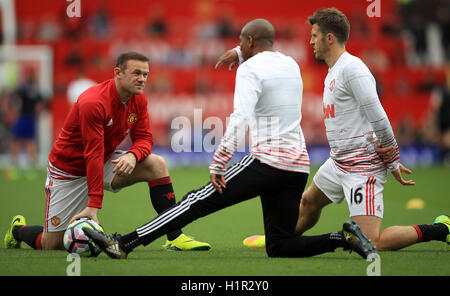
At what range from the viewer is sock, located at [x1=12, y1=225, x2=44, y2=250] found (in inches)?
261

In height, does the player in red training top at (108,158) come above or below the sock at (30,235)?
above

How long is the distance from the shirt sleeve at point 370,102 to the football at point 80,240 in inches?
97.0

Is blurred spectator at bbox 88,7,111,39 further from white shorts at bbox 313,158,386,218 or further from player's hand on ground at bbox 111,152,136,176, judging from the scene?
white shorts at bbox 313,158,386,218

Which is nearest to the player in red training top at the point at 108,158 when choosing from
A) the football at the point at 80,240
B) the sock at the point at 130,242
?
the football at the point at 80,240

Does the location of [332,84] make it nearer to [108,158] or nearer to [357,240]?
[357,240]

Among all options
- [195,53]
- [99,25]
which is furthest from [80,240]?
[99,25]

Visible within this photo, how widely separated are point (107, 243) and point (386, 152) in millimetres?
2531

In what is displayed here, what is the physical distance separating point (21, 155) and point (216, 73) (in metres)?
6.63

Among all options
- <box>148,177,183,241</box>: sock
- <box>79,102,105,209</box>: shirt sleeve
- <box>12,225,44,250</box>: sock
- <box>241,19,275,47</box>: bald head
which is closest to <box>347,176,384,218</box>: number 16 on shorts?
<box>241,19,275,47</box>: bald head

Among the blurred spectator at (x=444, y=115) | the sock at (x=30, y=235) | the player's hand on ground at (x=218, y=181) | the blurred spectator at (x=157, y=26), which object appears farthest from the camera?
the blurred spectator at (x=157, y=26)

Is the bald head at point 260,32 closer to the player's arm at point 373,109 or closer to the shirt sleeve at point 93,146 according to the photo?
the player's arm at point 373,109

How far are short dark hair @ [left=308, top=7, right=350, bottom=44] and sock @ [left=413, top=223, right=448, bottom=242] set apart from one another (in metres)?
1.83

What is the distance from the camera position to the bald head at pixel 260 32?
18.6 feet

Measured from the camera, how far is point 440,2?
26.8 meters
